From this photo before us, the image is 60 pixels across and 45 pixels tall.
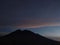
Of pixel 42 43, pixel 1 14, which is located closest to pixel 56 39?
pixel 42 43

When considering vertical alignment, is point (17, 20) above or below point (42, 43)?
above

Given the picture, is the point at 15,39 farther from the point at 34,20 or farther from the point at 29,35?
the point at 34,20

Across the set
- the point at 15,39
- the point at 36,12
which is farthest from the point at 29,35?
the point at 36,12

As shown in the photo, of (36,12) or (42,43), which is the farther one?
(42,43)

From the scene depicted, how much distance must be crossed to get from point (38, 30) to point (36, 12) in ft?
1.58

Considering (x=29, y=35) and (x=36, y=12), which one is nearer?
(x=36, y=12)

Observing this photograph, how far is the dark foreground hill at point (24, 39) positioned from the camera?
5.04 m

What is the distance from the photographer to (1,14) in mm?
4797

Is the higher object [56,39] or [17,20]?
[17,20]

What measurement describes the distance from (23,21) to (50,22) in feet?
2.39

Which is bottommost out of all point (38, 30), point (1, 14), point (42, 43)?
point (42, 43)

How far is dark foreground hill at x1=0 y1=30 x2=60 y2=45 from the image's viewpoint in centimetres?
504

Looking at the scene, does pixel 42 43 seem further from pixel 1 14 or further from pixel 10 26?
pixel 1 14

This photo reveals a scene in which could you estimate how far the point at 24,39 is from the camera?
5.34 meters
